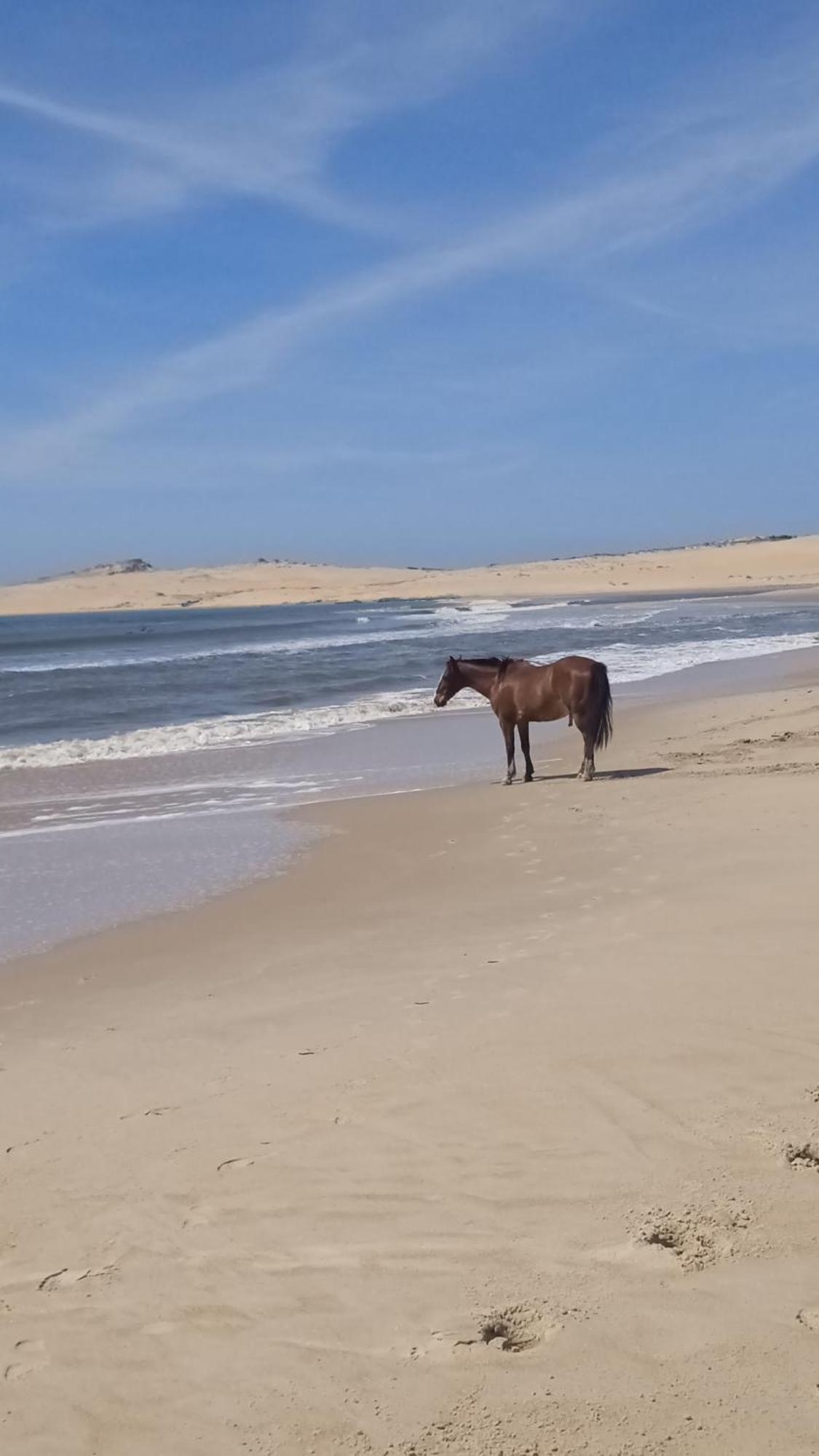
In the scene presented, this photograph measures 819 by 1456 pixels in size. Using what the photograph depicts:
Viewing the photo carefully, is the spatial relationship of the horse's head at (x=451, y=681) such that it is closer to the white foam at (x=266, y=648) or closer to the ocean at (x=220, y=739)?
the ocean at (x=220, y=739)

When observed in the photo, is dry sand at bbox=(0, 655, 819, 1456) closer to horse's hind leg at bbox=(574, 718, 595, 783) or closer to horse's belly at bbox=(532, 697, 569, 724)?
horse's hind leg at bbox=(574, 718, 595, 783)

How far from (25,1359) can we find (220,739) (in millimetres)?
15037

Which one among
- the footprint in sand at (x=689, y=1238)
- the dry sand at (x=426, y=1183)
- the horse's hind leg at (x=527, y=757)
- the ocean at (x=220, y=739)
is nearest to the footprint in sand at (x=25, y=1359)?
the dry sand at (x=426, y=1183)

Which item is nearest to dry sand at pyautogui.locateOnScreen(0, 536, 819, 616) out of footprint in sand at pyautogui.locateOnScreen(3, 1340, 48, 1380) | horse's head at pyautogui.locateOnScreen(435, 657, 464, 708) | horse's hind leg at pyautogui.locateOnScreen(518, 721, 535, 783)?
horse's head at pyautogui.locateOnScreen(435, 657, 464, 708)

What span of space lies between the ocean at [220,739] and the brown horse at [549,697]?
0.90 metres

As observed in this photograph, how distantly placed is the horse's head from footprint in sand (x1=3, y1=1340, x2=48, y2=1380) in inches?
443

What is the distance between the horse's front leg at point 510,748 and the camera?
1227cm

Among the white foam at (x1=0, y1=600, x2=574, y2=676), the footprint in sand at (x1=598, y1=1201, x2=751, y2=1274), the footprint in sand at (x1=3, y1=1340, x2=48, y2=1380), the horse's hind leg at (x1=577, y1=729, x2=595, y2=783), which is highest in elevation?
the white foam at (x1=0, y1=600, x2=574, y2=676)

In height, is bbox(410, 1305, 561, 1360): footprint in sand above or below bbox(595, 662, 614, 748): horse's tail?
below

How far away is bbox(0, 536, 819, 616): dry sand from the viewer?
3568 inches

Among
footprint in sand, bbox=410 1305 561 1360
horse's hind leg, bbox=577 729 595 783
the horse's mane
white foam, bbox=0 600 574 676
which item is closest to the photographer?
footprint in sand, bbox=410 1305 561 1360

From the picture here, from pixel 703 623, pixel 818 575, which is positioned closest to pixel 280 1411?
pixel 703 623

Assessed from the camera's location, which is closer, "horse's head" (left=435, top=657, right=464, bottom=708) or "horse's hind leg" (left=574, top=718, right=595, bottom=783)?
"horse's hind leg" (left=574, top=718, right=595, bottom=783)

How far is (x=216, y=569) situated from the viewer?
545ft
